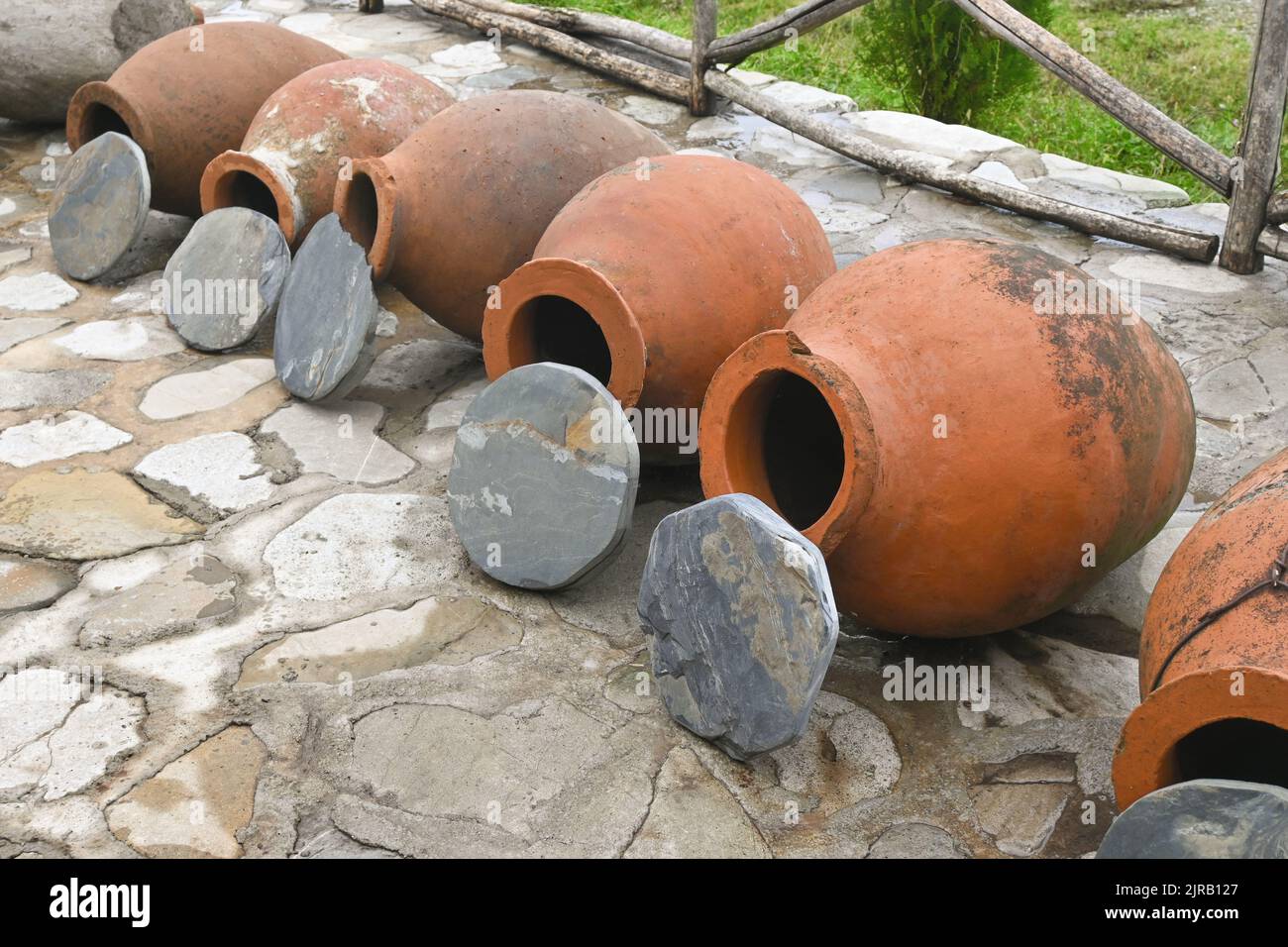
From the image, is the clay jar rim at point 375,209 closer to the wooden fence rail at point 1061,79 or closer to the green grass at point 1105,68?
the wooden fence rail at point 1061,79

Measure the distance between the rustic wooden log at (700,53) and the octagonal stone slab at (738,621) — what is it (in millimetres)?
4238

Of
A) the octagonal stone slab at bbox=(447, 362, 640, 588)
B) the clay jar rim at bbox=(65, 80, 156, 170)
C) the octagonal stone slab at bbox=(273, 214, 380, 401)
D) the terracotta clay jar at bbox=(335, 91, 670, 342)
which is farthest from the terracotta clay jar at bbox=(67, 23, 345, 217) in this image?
the octagonal stone slab at bbox=(447, 362, 640, 588)

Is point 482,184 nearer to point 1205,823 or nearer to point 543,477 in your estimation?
point 543,477

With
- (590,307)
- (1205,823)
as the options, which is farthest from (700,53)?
(1205,823)

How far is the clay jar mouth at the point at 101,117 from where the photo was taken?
4.92 meters

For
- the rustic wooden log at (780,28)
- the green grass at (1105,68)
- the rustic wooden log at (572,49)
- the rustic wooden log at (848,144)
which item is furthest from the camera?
the rustic wooden log at (572,49)

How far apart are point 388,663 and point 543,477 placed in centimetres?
58

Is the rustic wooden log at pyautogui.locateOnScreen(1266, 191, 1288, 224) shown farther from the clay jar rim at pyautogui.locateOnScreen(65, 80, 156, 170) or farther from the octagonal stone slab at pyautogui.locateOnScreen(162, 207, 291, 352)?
the clay jar rim at pyautogui.locateOnScreen(65, 80, 156, 170)

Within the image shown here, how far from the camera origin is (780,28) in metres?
6.10

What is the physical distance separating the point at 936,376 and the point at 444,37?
5.79 meters

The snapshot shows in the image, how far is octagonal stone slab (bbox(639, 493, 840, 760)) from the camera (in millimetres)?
2559

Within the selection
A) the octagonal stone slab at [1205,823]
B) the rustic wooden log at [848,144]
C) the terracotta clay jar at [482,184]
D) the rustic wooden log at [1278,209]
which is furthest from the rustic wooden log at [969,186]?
the octagonal stone slab at [1205,823]

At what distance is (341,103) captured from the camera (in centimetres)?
458

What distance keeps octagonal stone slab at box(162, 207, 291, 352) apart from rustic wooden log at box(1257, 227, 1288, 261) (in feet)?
11.5
